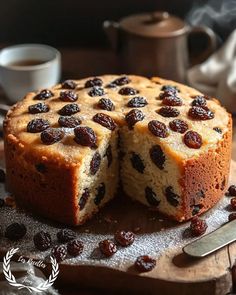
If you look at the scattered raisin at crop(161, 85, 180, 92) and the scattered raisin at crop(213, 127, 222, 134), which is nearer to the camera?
→ the scattered raisin at crop(213, 127, 222, 134)

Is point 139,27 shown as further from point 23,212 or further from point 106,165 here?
point 23,212

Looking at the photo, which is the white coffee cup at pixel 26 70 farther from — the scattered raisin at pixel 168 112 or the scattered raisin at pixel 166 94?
the scattered raisin at pixel 168 112

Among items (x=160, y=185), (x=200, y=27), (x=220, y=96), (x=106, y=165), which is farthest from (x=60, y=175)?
(x=200, y=27)

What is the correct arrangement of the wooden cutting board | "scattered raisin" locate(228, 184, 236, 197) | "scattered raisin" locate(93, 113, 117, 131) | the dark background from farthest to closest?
1. the dark background
2. "scattered raisin" locate(228, 184, 236, 197)
3. "scattered raisin" locate(93, 113, 117, 131)
4. the wooden cutting board

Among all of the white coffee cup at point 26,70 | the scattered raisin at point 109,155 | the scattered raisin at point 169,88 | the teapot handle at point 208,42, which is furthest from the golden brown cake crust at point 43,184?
the teapot handle at point 208,42

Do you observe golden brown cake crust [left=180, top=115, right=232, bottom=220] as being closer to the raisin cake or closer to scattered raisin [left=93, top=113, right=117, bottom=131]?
the raisin cake

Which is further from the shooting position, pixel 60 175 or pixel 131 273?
pixel 60 175

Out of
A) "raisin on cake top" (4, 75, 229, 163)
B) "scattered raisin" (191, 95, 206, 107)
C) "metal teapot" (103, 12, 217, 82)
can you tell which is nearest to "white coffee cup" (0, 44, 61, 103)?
"metal teapot" (103, 12, 217, 82)
